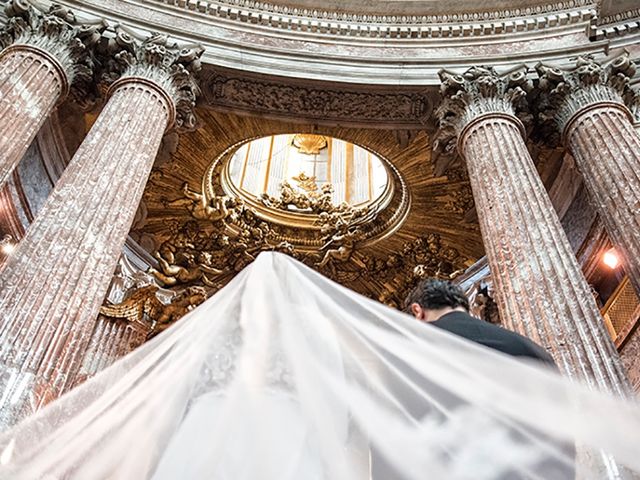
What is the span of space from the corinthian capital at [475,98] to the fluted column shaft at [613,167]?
673 mm

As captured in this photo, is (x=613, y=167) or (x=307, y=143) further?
(x=307, y=143)

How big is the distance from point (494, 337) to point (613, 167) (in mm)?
3627

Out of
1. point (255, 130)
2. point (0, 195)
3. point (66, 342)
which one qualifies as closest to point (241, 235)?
point (255, 130)

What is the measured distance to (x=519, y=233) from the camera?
4.36 meters

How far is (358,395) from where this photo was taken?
1.53m

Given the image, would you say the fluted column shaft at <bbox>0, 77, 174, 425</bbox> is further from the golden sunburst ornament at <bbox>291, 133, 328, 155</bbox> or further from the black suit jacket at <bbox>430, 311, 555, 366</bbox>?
the golden sunburst ornament at <bbox>291, 133, 328, 155</bbox>

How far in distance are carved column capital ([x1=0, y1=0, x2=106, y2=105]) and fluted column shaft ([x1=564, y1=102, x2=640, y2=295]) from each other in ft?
16.1

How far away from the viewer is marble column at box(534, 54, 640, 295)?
444 centimetres

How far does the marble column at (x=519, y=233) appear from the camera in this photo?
11.6 ft

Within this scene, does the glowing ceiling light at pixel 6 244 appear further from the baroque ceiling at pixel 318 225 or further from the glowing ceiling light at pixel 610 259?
the glowing ceiling light at pixel 610 259

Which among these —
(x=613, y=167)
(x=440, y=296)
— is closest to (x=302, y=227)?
(x=613, y=167)

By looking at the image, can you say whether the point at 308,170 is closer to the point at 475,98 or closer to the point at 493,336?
the point at 475,98

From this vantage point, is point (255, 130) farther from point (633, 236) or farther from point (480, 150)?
point (633, 236)

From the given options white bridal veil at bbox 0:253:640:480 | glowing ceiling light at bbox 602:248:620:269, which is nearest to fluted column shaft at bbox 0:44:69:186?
white bridal veil at bbox 0:253:640:480
